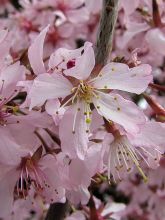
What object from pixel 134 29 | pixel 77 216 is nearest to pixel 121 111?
pixel 77 216

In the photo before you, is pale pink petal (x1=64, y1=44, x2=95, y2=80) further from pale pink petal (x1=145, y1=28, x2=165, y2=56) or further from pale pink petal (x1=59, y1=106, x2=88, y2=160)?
pale pink petal (x1=145, y1=28, x2=165, y2=56)

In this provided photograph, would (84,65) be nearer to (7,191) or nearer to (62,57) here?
(62,57)

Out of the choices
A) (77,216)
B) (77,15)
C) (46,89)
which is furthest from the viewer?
(77,15)

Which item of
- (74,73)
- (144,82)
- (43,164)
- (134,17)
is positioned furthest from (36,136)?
(134,17)

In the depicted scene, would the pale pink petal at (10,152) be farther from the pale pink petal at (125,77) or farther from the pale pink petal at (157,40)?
the pale pink petal at (157,40)

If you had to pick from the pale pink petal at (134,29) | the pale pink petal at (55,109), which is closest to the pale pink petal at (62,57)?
the pale pink petal at (55,109)

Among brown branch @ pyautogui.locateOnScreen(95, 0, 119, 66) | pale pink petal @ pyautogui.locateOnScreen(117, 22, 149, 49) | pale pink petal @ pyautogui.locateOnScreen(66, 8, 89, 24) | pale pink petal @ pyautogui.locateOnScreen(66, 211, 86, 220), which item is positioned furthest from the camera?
pale pink petal @ pyautogui.locateOnScreen(66, 8, 89, 24)

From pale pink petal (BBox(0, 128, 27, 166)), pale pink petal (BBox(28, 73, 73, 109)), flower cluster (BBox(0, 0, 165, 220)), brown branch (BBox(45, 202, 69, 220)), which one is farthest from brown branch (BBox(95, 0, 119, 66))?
brown branch (BBox(45, 202, 69, 220))
